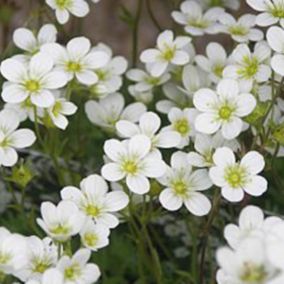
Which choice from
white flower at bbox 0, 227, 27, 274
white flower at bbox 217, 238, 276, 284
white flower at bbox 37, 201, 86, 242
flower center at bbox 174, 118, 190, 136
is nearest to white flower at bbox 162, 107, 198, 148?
flower center at bbox 174, 118, 190, 136

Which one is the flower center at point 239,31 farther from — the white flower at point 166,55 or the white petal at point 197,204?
the white petal at point 197,204

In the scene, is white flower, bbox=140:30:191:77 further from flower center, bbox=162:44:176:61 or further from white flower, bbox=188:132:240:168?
white flower, bbox=188:132:240:168

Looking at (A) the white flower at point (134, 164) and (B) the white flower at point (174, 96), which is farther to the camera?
(B) the white flower at point (174, 96)

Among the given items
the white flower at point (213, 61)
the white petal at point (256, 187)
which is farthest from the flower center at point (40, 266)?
the white flower at point (213, 61)

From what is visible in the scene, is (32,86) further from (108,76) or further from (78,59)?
(108,76)

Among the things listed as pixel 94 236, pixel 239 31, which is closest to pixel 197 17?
pixel 239 31

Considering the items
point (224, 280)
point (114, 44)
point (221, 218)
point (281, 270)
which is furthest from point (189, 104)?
point (114, 44)
